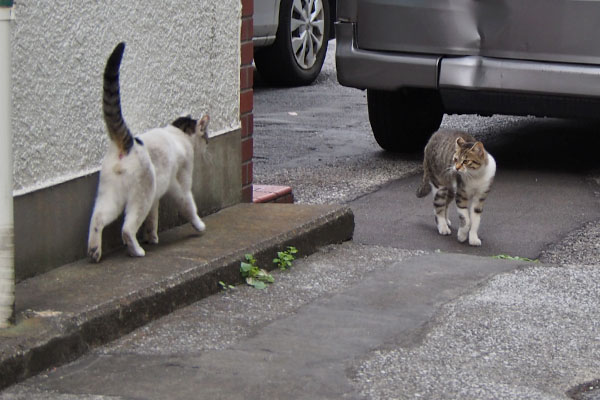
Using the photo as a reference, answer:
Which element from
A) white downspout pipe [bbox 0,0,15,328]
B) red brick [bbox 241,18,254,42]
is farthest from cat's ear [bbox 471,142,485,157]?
white downspout pipe [bbox 0,0,15,328]

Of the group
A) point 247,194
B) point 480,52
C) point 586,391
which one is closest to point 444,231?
point 247,194

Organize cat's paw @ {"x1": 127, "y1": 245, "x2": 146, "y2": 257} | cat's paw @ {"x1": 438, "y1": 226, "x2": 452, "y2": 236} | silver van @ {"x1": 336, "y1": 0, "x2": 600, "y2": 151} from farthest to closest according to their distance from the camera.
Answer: silver van @ {"x1": 336, "y1": 0, "x2": 600, "y2": 151} < cat's paw @ {"x1": 438, "y1": 226, "x2": 452, "y2": 236} < cat's paw @ {"x1": 127, "y1": 245, "x2": 146, "y2": 257}

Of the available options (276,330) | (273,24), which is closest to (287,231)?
(276,330)

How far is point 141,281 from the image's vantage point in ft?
14.2

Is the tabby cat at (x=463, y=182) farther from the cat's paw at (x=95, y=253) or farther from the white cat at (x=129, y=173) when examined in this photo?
the cat's paw at (x=95, y=253)

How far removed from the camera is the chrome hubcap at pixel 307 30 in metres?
11.7

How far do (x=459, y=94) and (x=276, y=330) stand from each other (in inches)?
158

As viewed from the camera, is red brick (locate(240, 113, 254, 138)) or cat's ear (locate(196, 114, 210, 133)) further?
red brick (locate(240, 113, 254, 138))

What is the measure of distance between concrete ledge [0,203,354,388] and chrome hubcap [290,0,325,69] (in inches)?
243

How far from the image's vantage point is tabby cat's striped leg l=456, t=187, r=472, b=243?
654 cm

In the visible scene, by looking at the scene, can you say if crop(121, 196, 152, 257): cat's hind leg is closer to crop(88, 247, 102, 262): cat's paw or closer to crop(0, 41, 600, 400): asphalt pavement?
crop(88, 247, 102, 262): cat's paw

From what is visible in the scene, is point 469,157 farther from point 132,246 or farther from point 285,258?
point 132,246

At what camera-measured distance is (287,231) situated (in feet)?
17.4

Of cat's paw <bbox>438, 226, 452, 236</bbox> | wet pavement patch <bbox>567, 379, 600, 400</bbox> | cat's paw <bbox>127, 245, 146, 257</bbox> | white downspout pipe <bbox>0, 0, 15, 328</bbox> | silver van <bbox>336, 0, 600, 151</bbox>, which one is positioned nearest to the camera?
white downspout pipe <bbox>0, 0, 15, 328</bbox>
